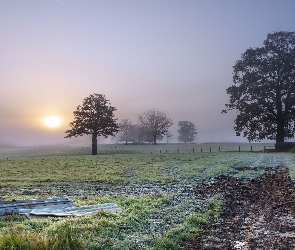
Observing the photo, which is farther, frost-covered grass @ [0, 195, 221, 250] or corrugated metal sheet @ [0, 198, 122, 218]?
corrugated metal sheet @ [0, 198, 122, 218]

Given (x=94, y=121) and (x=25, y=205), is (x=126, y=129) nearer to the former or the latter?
(x=94, y=121)

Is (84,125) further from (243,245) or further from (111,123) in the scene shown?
(243,245)

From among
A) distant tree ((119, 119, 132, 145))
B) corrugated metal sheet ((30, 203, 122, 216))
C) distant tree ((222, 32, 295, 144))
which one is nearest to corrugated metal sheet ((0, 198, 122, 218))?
corrugated metal sheet ((30, 203, 122, 216))

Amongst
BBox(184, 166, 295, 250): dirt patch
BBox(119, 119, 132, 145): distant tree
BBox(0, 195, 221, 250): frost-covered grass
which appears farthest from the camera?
BBox(119, 119, 132, 145): distant tree

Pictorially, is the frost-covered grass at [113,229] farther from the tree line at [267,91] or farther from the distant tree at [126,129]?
the distant tree at [126,129]

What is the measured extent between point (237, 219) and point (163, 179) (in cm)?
1146

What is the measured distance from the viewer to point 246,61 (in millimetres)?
60812

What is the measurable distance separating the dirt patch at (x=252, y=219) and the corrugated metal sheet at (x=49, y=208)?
14.3 ft

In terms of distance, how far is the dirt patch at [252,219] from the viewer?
8.25m

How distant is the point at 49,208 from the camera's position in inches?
472

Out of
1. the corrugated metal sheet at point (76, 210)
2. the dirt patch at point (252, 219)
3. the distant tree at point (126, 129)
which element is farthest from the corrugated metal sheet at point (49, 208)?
the distant tree at point (126, 129)

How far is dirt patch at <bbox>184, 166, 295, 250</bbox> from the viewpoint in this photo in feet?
27.1

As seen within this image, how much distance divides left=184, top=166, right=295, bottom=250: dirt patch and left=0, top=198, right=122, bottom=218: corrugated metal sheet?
4349 mm

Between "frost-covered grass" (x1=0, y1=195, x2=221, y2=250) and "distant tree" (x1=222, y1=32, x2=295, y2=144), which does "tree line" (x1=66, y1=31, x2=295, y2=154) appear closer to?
"distant tree" (x1=222, y1=32, x2=295, y2=144)
